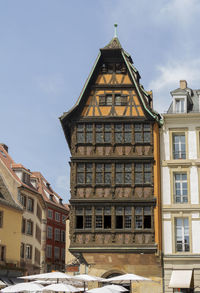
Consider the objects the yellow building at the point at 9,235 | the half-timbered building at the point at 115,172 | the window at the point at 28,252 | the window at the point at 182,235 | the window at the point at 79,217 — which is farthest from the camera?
the window at the point at 28,252

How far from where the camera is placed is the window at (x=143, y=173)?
39781mm

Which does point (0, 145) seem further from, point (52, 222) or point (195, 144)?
point (195, 144)

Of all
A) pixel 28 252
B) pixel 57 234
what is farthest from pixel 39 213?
pixel 57 234

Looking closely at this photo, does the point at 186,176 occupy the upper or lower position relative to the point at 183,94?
lower

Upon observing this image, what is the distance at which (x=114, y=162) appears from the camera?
40062 mm

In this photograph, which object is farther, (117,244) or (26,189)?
(26,189)

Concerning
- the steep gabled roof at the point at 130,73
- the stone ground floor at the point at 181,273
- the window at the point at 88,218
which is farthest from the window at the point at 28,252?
Answer: the stone ground floor at the point at 181,273

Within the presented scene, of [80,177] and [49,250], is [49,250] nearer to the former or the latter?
[49,250]

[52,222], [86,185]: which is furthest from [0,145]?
[86,185]

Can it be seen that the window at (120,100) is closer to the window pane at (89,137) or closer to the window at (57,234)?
the window pane at (89,137)

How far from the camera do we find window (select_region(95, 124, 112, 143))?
133ft

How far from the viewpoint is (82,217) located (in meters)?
39.4

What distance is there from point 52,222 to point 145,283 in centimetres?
3474

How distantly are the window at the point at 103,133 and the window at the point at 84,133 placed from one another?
55cm
